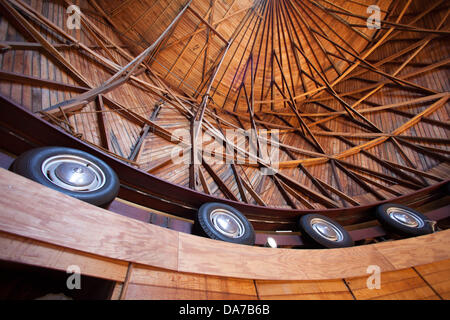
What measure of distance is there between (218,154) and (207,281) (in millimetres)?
4509

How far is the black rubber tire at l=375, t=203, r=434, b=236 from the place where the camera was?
13.9 feet

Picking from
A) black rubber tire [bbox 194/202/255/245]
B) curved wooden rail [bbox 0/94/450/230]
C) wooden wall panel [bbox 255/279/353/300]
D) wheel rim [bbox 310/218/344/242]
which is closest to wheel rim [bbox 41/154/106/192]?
curved wooden rail [bbox 0/94/450/230]

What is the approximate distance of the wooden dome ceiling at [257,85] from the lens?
4676 mm

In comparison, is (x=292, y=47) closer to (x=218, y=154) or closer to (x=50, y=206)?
(x=218, y=154)

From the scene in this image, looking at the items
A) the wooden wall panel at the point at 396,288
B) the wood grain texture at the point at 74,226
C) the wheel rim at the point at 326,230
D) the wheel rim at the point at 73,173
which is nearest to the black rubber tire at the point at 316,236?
the wheel rim at the point at 326,230

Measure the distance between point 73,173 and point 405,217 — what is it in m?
6.33

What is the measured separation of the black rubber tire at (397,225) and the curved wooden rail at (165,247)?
1.09m

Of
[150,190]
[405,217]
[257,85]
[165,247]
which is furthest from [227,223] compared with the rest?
[257,85]

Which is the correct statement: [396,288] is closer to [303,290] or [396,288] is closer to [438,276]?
[438,276]

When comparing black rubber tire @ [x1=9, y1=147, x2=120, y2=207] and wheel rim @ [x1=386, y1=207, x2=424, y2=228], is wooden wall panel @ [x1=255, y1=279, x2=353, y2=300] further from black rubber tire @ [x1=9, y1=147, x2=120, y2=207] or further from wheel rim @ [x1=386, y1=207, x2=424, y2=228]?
wheel rim @ [x1=386, y1=207, x2=424, y2=228]

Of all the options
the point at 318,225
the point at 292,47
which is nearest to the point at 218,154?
the point at 318,225

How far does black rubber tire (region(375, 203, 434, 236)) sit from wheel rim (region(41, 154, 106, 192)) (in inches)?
217

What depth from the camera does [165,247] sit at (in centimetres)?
217

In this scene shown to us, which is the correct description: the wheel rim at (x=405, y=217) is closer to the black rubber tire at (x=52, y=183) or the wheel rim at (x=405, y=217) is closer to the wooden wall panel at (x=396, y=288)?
the wooden wall panel at (x=396, y=288)
